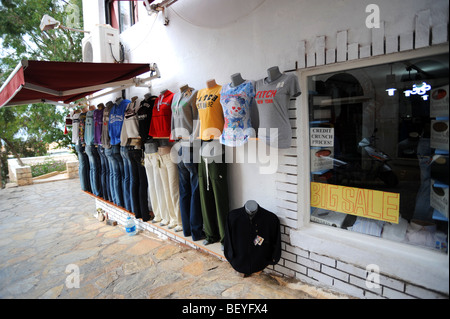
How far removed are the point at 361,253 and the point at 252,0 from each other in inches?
106

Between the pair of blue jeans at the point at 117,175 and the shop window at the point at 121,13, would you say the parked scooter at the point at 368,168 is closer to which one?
the pair of blue jeans at the point at 117,175

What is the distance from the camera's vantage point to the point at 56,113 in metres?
9.97

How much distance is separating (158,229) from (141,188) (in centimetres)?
72

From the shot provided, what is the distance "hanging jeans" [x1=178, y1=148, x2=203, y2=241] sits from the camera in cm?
320

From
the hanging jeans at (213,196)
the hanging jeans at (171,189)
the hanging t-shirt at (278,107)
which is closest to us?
the hanging t-shirt at (278,107)

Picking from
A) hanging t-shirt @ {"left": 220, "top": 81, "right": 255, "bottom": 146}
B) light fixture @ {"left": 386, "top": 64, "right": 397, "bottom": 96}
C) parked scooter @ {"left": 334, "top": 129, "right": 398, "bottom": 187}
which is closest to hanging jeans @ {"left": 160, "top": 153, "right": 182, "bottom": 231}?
hanging t-shirt @ {"left": 220, "top": 81, "right": 255, "bottom": 146}

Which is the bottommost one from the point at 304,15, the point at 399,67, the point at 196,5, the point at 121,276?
the point at 121,276

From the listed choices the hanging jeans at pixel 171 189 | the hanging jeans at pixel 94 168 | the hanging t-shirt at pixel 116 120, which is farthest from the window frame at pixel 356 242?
the hanging jeans at pixel 94 168

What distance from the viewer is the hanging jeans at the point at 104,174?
16.3 feet

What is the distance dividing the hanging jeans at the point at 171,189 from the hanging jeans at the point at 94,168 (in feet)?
7.85

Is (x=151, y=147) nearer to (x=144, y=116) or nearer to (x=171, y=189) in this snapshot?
(x=144, y=116)

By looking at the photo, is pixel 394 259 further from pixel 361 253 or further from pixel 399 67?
pixel 399 67

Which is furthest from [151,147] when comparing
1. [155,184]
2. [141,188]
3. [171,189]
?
[141,188]
